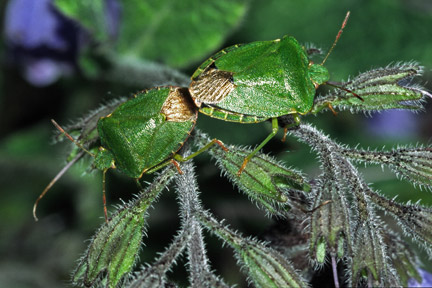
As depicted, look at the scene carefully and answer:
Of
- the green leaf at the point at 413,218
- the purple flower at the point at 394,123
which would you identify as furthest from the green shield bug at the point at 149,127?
the purple flower at the point at 394,123

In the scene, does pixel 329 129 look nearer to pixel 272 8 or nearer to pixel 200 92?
pixel 272 8

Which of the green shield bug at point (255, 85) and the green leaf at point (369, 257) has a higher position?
the green shield bug at point (255, 85)

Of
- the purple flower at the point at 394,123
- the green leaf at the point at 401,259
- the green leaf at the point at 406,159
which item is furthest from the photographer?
the purple flower at the point at 394,123

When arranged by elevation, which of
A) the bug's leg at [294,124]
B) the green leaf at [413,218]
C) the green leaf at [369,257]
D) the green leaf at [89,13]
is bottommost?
the green leaf at [369,257]

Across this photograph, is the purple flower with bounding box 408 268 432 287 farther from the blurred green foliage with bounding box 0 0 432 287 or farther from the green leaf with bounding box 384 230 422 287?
the blurred green foliage with bounding box 0 0 432 287

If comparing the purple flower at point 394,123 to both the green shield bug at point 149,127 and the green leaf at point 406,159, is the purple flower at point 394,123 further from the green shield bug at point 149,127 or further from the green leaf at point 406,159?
the green shield bug at point 149,127

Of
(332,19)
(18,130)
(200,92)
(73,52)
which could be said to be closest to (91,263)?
(200,92)

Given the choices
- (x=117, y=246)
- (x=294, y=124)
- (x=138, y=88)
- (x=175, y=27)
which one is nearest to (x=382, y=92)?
(x=294, y=124)
